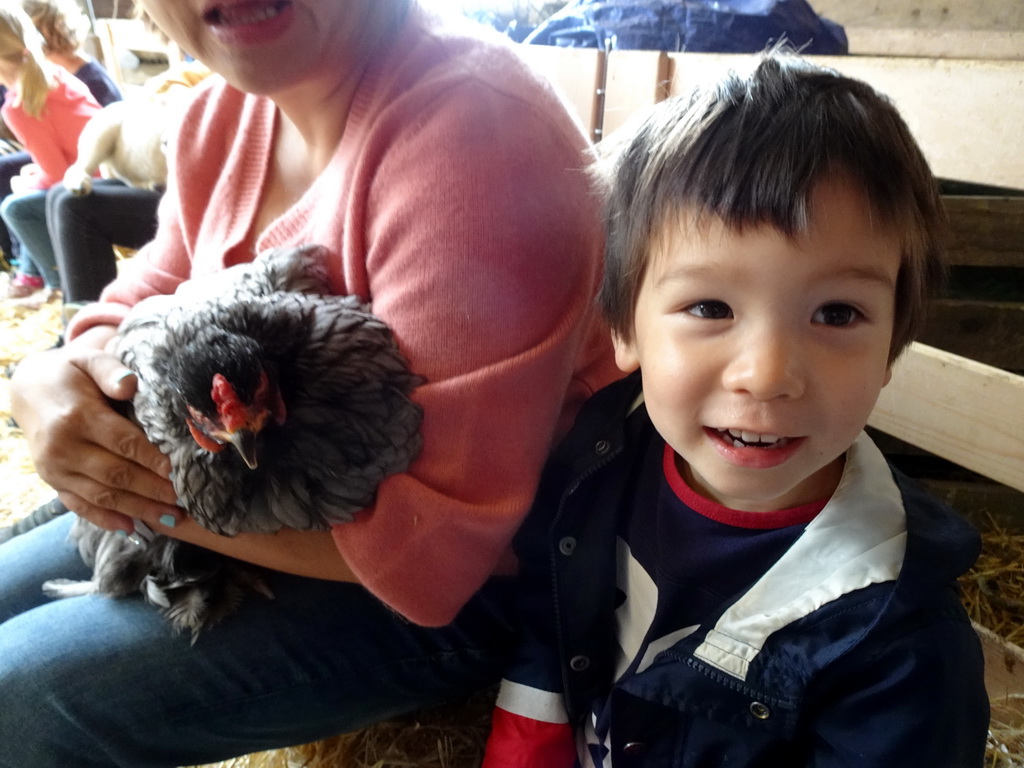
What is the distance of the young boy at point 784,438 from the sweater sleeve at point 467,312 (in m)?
0.07

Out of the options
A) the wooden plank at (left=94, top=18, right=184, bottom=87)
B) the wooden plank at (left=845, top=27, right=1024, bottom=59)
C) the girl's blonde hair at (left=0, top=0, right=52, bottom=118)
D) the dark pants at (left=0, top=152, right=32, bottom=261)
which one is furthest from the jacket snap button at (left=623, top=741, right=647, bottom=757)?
the wooden plank at (left=94, top=18, right=184, bottom=87)

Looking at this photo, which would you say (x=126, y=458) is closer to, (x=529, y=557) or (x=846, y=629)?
(x=529, y=557)

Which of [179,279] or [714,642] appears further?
[179,279]

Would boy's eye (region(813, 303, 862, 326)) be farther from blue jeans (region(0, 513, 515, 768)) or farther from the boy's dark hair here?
blue jeans (region(0, 513, 515, 768))

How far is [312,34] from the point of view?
0.73m

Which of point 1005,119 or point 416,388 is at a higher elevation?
point 1005,119

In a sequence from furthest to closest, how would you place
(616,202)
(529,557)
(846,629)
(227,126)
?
(227,126)
(529,557)
(616,202)
(846,629)

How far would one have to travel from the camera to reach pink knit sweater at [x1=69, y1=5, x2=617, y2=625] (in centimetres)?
68

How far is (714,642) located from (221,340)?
0.53 meters

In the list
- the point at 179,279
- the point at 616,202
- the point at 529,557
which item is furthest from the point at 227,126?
the point at 529,557

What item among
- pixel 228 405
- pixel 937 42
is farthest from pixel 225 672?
pixel 937 42

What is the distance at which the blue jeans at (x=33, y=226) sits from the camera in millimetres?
2303

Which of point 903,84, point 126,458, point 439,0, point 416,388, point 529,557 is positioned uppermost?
point 439,0

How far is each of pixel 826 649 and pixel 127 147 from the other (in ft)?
7.25
